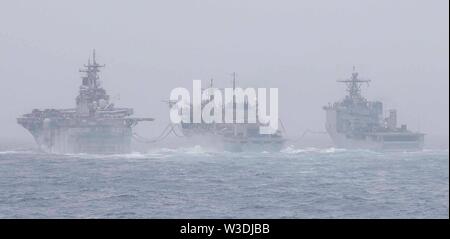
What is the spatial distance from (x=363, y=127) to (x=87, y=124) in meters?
55.5

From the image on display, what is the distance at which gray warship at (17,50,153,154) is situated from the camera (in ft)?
375

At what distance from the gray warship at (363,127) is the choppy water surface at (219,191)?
47.2 m

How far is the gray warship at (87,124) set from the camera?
114188 mm

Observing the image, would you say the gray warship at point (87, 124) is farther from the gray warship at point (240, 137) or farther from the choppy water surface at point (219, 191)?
the choppy water surface at point (219, 191)

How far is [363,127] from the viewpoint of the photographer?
148 meters

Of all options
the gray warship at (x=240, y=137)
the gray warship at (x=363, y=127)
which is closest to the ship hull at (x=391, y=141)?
the gray warship at (x=363, y=127)

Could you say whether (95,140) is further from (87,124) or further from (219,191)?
(219,191)

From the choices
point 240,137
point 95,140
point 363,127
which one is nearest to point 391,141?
point 363,127

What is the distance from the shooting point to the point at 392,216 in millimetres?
43656

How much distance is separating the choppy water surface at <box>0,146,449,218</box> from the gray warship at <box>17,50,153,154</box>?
24496 mm

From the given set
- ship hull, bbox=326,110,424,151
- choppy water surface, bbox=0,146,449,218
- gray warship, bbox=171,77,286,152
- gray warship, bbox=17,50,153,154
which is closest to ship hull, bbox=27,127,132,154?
gray warship, bbox=17,50,153,154
